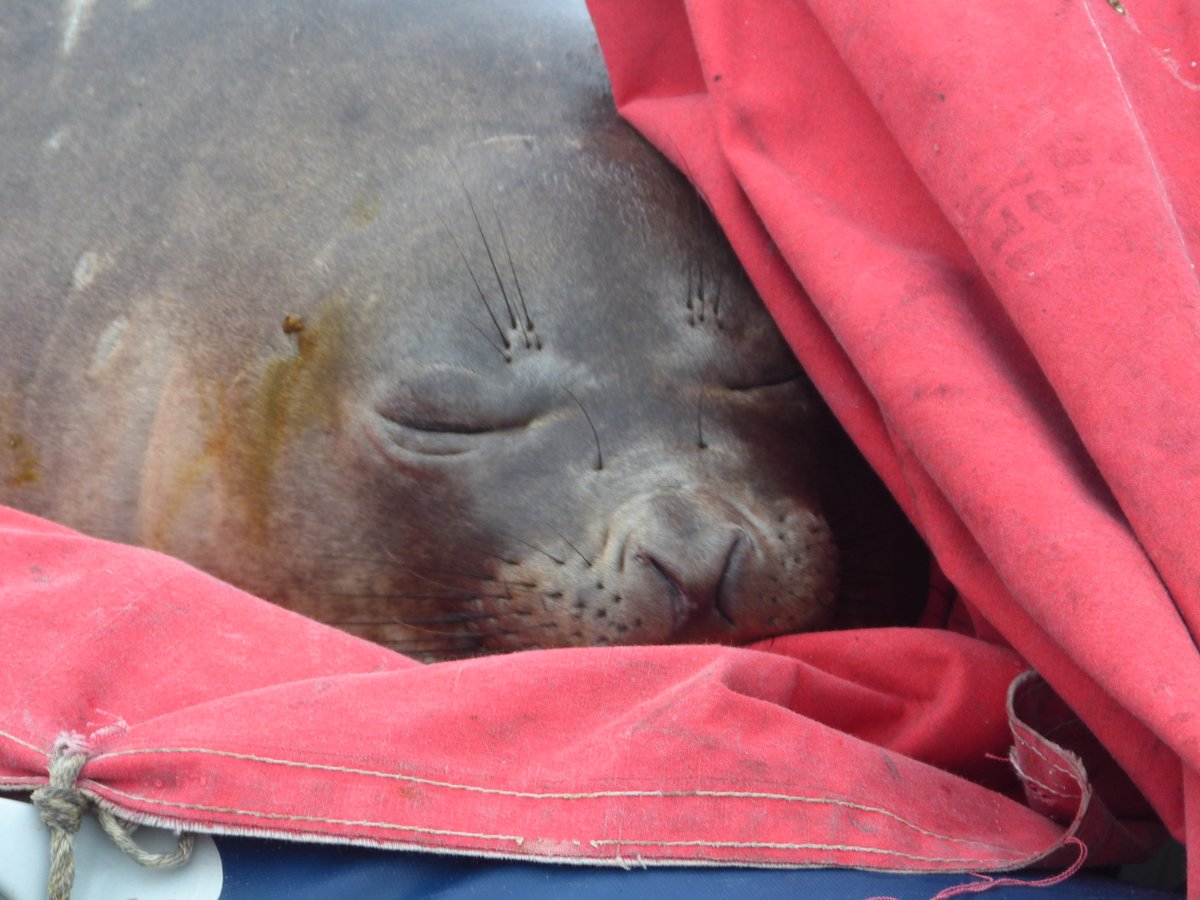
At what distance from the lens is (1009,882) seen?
3.86 feet

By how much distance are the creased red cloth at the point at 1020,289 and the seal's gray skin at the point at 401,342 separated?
0.22m

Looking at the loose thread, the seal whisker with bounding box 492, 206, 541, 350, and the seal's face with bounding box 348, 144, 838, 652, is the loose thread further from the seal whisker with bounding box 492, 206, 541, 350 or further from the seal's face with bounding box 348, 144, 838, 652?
the seal whisker with bounding box 492, 206, 541, 350

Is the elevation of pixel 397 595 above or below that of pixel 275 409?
below

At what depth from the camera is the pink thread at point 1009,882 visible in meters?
1.14

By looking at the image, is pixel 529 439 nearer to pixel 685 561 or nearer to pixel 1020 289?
pixel 685 561

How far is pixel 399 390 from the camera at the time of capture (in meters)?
1.85

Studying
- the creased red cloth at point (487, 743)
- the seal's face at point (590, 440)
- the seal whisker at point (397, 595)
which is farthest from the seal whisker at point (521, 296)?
the creased red cloth at point (487, 743)

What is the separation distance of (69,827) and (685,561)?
2.60 ft

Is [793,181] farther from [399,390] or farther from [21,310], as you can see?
[21,310]

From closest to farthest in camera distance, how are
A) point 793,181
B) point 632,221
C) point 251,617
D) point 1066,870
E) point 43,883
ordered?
point 43,883, point 1066,870, point 251,617, point 793,181, point 632,221

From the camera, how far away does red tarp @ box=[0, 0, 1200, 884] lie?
112 centimetres

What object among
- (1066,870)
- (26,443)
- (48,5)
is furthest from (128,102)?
(1066,870)

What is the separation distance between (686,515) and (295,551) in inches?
22.9

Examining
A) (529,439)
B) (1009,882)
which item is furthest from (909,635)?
(529,439)
